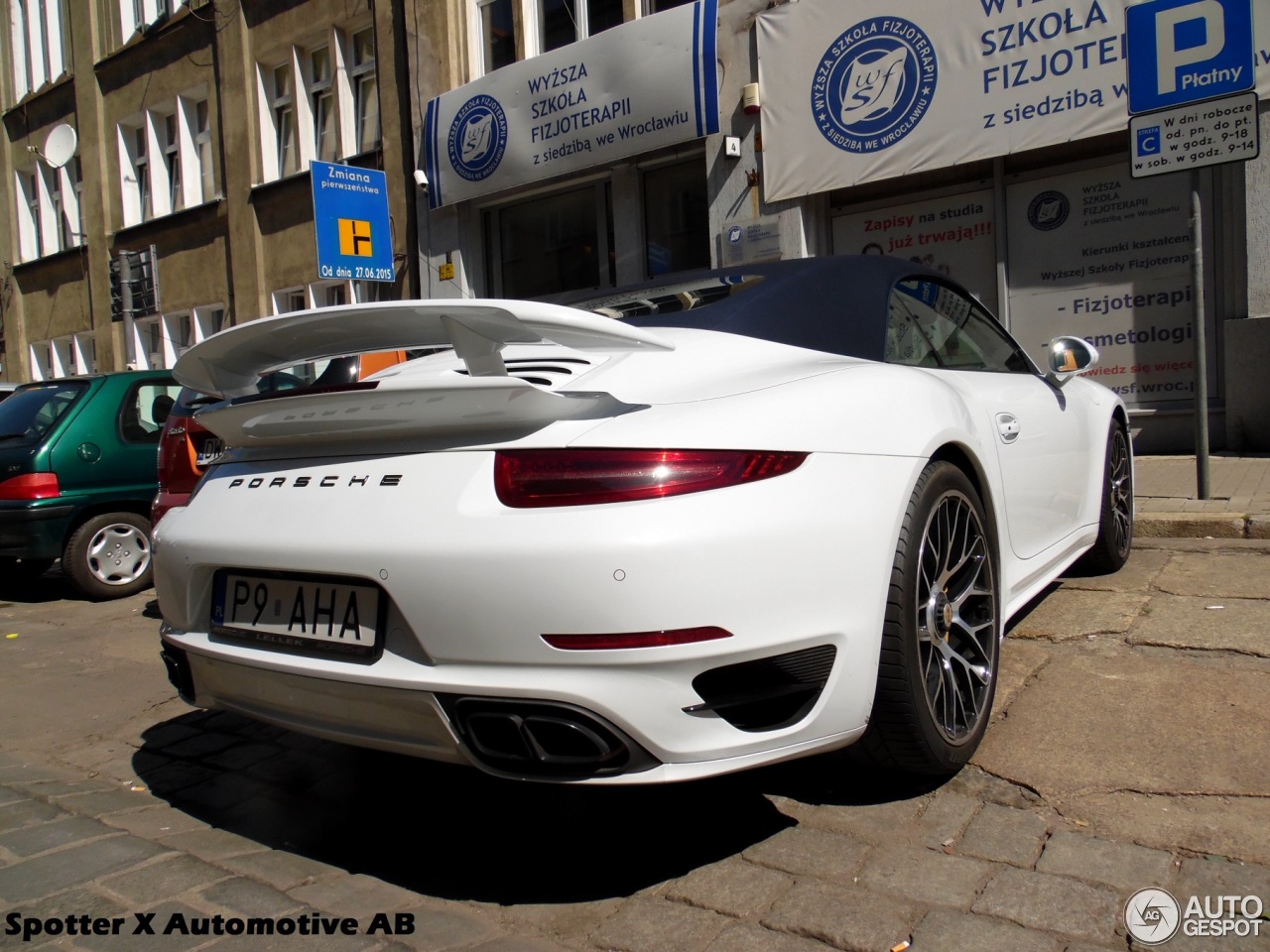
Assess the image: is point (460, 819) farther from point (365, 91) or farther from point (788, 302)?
point (365, 91)

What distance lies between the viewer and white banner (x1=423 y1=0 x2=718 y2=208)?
10.4 m

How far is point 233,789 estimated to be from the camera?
9.55 feet

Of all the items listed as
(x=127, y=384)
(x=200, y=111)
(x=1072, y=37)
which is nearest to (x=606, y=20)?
(x=1072, y=37)

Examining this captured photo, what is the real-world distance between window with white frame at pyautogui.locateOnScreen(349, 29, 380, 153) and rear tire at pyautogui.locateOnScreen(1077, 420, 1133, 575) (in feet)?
38.6

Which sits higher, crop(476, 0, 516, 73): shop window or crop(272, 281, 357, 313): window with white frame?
crop(476, 0, 516, 73): shop window

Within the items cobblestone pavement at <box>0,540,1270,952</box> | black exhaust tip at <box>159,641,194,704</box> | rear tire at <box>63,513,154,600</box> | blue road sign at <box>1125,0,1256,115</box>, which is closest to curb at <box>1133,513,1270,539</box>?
cobblestone pavement at <box>0,540,1270,952</box>

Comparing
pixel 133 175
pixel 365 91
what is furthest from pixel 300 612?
pixel 133 175

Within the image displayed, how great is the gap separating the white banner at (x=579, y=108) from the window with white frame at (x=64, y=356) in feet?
33.7

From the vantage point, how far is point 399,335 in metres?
2.35

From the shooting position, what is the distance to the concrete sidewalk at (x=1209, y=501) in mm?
5039

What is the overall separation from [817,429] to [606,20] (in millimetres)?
10854

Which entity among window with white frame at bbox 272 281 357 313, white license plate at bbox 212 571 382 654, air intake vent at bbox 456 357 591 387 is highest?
window with white frame at bbox 272 281 357 313

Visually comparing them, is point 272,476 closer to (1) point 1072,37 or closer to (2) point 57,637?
(2) point 57,637

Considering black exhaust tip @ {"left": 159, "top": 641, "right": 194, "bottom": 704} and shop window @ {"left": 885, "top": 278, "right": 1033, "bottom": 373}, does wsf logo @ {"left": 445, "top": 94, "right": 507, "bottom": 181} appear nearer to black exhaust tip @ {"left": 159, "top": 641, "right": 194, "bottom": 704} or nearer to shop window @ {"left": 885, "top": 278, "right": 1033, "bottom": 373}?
shop window @ {"left": 885, "top": 278, "right": 1033, "bottom": 373}
